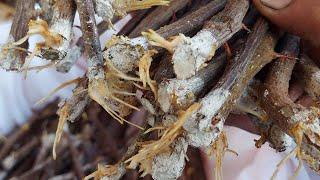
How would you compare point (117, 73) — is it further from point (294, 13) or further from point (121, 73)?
point (294, 13)

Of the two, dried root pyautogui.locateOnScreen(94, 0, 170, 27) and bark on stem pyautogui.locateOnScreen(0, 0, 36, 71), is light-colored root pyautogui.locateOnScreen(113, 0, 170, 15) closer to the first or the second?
dried root pyautogui.locateOnScreen(94, 0, 170, 27)

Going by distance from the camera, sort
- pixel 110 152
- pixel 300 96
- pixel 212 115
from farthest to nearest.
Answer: pixel 110 152 < pixel 300 96 < pixel 212 115

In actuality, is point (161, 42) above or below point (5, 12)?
above

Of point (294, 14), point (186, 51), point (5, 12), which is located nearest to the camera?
point (186, 51)

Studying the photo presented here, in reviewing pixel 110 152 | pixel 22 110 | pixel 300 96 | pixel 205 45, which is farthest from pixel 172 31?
pixel 22 110

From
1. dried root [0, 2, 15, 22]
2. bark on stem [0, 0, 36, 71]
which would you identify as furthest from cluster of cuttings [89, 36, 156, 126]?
dried root [0, 2, 15, 22]

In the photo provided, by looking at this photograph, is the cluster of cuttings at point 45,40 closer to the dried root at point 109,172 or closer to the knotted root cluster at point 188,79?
the knotted root cluster at point 188,79

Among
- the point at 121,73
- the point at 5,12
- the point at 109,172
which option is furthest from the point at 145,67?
the point at 5,12

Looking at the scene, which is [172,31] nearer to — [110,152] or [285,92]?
[285,92]
